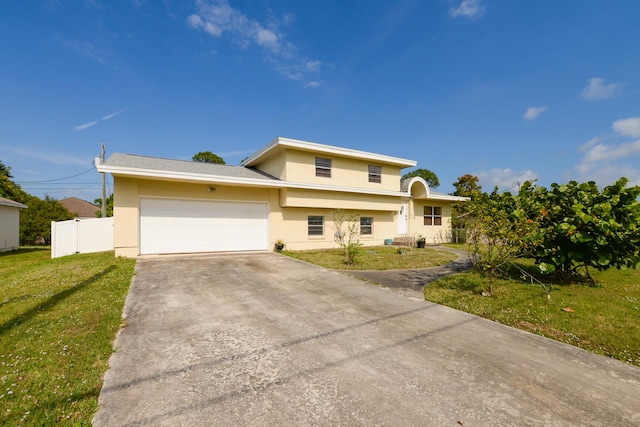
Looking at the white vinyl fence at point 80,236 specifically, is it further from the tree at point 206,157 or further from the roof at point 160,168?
the tree at point 206,157

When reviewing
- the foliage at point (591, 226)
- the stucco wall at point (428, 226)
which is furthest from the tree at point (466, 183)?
the foliage at point (591, 226)

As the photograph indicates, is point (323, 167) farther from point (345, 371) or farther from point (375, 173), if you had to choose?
point (345, 371)

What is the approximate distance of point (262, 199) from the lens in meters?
13.2

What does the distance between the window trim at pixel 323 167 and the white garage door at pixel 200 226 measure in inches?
134

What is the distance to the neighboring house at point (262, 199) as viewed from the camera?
10.7m

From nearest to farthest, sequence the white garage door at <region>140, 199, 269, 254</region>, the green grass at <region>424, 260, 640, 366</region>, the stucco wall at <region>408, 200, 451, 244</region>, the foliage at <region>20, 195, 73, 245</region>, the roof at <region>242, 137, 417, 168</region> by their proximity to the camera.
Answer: the green grass at <region>424, 260, 640, 366</region> → the white garage door at <region>140, 199, 269, 254</region> → the roof at <region>242, 137, 417, 168</region> → the stucco wall at <region>408, 200, 451, 244</region> → the foliage at <region>20, 195, 73, 245</region>

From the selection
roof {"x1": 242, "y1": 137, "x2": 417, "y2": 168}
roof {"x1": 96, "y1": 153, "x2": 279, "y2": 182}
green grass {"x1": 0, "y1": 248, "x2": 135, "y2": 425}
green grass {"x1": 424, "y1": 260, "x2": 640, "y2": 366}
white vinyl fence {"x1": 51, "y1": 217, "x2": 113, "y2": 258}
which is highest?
roof {"x1": 242, "y1": 137, "x2": 417, "y2": 168}

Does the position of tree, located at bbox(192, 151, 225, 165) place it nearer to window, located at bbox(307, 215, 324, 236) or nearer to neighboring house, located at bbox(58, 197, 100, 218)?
A: neighboring house, located at bbox(58, 197, 100, 218)

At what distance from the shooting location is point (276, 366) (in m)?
3.08

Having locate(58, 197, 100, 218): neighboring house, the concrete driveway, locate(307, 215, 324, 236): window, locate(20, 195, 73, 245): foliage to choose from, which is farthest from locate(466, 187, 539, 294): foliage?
locate(58, 197, 100, 218): neighboring house

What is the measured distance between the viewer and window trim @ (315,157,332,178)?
14164 millimetres

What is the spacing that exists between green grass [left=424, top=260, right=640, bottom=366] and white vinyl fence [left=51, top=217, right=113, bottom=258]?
16025mm

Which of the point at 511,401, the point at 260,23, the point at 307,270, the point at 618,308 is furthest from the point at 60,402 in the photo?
the point at 260,23

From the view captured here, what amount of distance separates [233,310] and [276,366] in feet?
7.22
